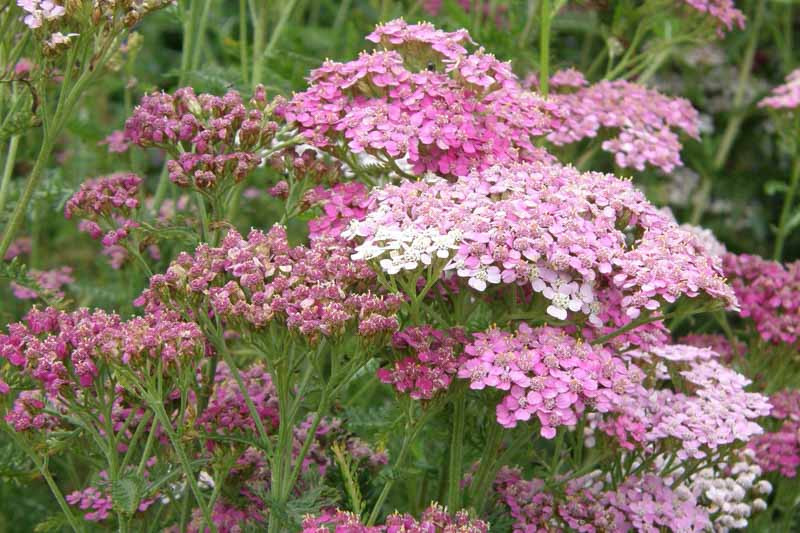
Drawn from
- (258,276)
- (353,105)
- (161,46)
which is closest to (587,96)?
(353,105)

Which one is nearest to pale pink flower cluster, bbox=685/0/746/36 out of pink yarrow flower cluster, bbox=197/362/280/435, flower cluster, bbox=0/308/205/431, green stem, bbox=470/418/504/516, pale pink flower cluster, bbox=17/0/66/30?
green stem, bbox=470/418/504/516

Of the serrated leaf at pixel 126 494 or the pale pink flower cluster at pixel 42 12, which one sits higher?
the pale pink flower cluster at pixel 42 12

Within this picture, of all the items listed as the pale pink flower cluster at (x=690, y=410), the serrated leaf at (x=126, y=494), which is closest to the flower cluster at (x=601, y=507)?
the pale pink flower cluster at (x=690, y=410)

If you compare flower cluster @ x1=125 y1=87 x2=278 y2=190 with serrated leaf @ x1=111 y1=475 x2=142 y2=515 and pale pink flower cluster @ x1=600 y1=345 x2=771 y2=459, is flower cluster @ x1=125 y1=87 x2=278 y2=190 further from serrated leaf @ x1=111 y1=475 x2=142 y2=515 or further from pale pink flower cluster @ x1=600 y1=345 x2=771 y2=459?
pale pink flower cluster @ x1=600 y1=345 x2=771 y2=459

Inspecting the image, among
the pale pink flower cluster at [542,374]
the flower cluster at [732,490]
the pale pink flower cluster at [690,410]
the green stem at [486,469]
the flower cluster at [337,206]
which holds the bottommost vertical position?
the flower cluster at [732,490]

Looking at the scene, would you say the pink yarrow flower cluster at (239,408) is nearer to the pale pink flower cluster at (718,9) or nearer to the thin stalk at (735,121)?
the pale pink flower cluster at (718,9)

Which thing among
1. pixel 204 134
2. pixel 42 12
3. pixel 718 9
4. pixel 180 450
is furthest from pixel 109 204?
pixel 718 9

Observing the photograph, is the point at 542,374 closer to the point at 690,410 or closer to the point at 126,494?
the point at 690,410
